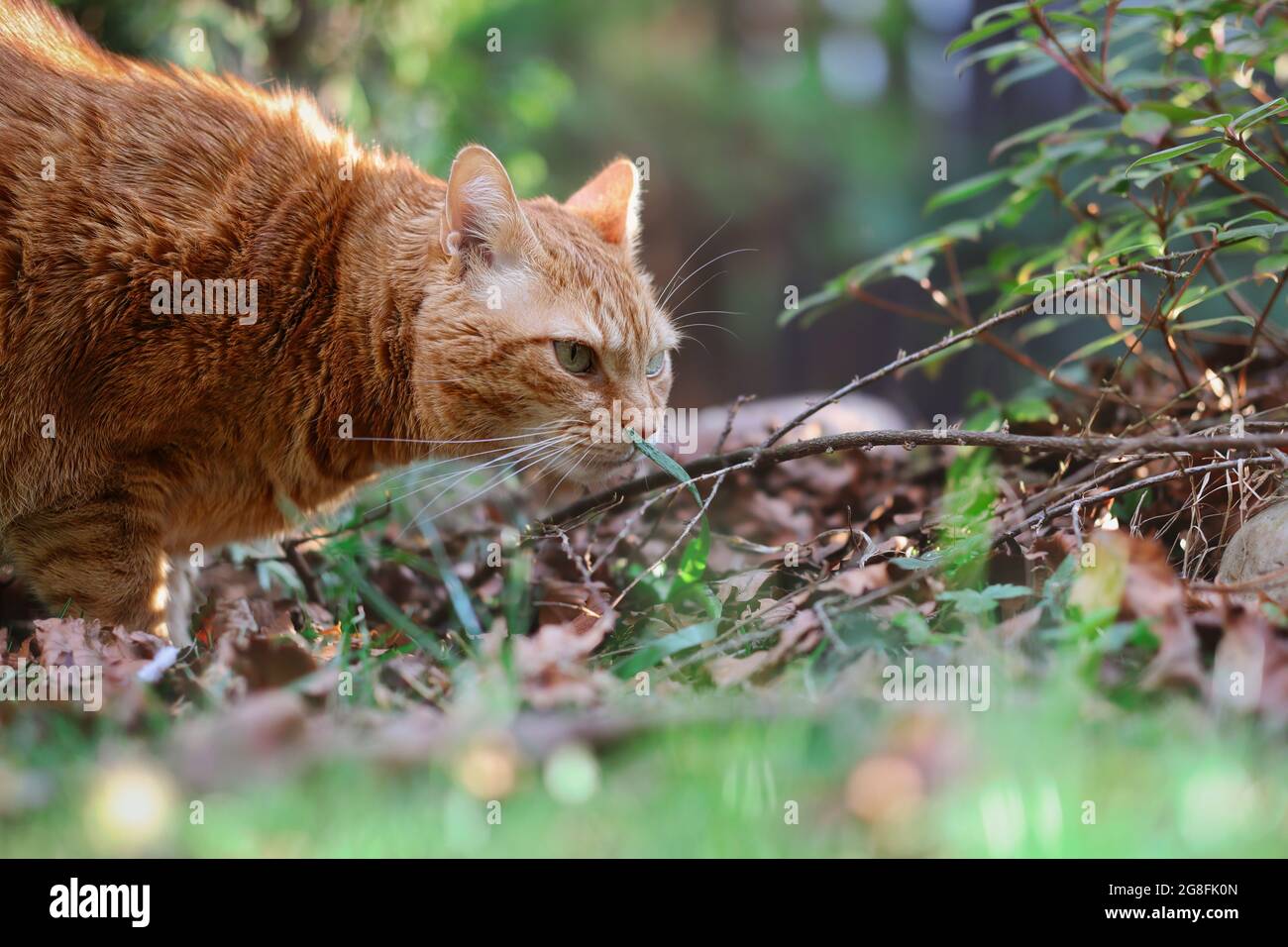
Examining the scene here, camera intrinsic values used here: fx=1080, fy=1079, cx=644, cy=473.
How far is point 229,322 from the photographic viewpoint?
99.2 inches

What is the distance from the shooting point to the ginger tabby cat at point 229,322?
244cm

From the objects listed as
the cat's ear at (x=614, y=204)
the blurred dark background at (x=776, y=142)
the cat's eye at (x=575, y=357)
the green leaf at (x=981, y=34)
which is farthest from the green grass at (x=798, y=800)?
the blurred dark background at (x=776, y=142)

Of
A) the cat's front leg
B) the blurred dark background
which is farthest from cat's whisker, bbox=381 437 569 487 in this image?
the blurred dark background

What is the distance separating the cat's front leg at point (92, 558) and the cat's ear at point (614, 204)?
1.47 meters

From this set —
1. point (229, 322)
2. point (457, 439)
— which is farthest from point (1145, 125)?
point (229, 322)

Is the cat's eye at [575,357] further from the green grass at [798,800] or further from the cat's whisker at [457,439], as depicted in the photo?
the green grass at [798,800]

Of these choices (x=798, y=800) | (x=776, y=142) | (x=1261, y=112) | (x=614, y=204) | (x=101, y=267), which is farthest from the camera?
(x=776, y=142)

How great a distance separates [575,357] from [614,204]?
722 millimetres

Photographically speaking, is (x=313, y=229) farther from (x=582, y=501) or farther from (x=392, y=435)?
(x=582, y=501)

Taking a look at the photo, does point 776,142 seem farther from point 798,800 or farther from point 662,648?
point 798,800

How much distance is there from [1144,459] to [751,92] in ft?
22.9

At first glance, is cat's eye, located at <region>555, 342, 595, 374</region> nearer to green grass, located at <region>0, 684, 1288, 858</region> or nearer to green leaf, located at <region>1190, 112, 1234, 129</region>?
green grass, located at <region>0, 684, 1288, 858</region>

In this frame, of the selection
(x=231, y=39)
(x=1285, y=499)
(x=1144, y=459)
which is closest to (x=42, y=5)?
(x=231, y=39)

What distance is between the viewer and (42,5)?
2.91 metres
